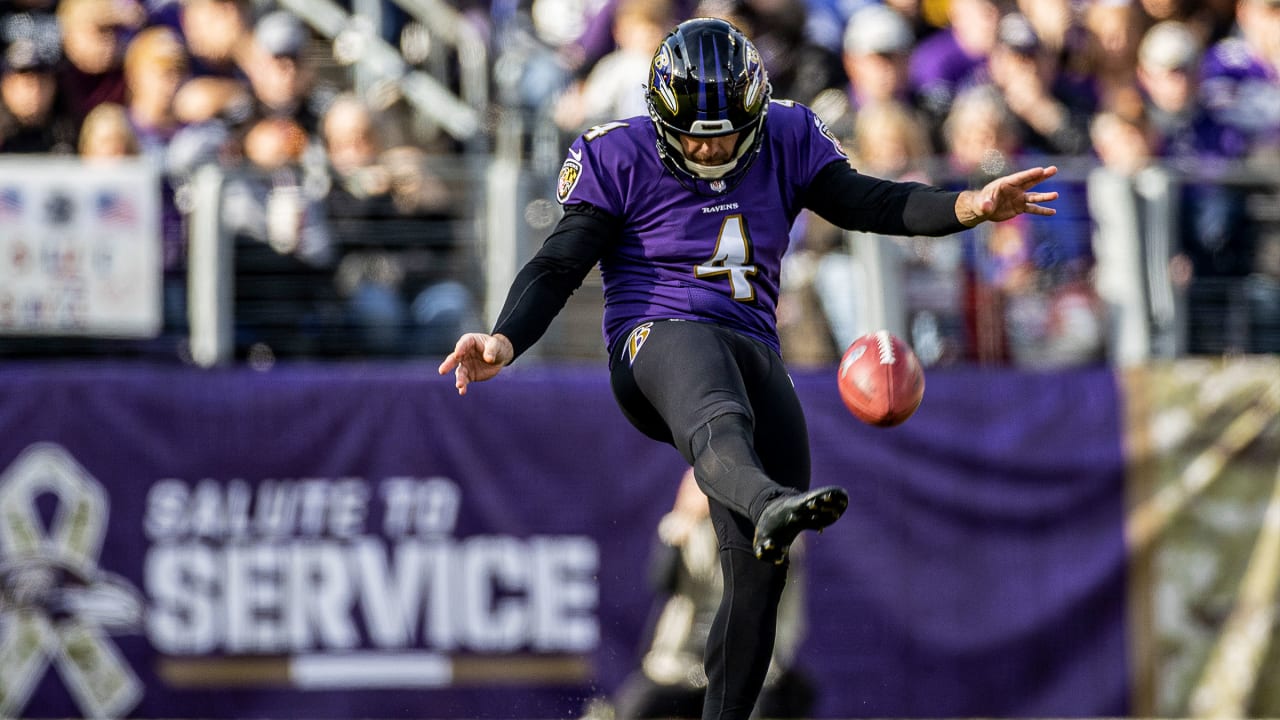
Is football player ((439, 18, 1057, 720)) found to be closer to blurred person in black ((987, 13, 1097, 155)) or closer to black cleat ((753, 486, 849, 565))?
black cleat ((753, 486, 849, 565))

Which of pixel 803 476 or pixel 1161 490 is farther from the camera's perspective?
pixel 1161 490

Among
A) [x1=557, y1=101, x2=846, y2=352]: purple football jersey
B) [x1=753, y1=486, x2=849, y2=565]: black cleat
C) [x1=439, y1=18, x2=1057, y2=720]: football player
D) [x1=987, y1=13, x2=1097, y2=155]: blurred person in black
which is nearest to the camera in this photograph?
[x1=753, y1=486, x2=849, y2=565]: black cleat

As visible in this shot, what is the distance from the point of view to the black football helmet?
6414 mm

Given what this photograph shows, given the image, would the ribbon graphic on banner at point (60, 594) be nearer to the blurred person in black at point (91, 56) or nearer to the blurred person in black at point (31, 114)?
the blurred person in black at point (31, 114)

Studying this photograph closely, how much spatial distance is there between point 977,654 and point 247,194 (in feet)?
16.3

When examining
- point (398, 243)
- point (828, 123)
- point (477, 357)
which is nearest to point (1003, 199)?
point (477, 357)

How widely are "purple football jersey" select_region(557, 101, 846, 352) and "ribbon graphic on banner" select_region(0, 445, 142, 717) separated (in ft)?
17.8

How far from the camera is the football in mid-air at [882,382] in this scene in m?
6.54

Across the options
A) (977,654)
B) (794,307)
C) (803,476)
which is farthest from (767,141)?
(977,654)

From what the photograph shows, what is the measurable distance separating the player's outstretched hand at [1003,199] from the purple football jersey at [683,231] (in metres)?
0.69

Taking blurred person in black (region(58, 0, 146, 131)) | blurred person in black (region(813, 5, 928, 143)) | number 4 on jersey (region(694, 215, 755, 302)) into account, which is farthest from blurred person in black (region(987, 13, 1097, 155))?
blurred person in black (region(58, 0, 146, 131))

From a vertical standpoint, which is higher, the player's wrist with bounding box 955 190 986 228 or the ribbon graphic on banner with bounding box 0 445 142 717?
the player's wrist with bounding box 955 190 986 228

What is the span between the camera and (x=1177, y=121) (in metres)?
11.3

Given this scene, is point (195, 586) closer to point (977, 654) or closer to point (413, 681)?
point (413, 681)
